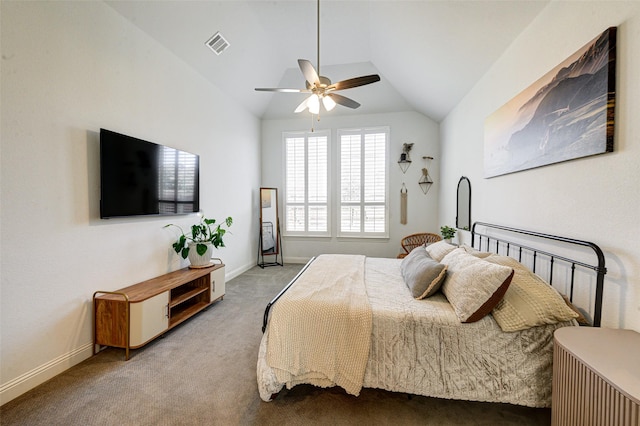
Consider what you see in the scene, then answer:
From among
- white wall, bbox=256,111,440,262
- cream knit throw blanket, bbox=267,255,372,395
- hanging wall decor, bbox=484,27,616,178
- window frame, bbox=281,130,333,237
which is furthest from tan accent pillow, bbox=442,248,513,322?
window frame, bbox=281,130,333,237

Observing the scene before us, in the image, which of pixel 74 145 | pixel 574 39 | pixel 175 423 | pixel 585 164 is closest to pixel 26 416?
pixel 175 423

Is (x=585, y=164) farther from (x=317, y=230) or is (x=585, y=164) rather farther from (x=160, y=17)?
(x=317, y=230)

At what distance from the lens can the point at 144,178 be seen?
2.62 metres

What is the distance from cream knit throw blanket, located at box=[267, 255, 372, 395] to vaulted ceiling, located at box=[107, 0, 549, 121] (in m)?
2.60

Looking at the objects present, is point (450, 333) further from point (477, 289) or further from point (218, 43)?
point (218, 43)

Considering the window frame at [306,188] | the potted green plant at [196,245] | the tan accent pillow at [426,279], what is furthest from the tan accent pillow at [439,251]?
the window frame at [306,188]

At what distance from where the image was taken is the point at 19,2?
68.2 inches

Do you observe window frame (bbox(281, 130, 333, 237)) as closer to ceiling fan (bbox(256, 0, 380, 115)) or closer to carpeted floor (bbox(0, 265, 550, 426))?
ceiling fan (bbox(256, 0, 380, 115))

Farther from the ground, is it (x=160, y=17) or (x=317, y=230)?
(x=160, y=17)

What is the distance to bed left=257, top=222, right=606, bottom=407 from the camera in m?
1.48

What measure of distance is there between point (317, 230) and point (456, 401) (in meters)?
3.94

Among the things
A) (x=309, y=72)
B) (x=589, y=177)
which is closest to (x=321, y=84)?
(x=309, y=72)

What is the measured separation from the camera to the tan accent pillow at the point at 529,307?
1.45 metres

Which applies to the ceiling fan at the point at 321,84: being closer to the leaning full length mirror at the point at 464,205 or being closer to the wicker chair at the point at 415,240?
the leaning full length mirror at the point at 464,205
